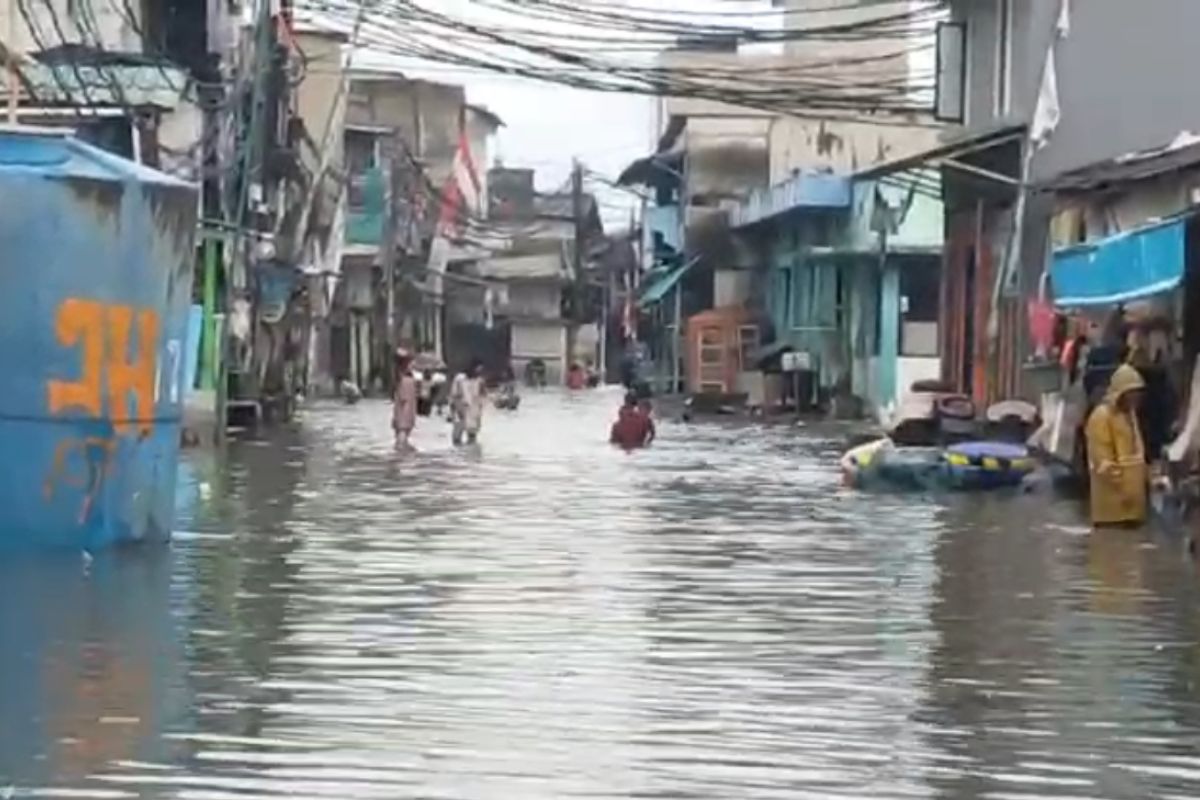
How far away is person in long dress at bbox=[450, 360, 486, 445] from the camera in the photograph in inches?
1412

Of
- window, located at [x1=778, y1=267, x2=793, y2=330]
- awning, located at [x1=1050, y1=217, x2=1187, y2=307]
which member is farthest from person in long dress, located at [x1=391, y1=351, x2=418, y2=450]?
window, located at [x1=778, y1=267, x2=793, y2=330]

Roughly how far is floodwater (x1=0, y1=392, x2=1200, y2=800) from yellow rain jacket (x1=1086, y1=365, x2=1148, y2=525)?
328mm

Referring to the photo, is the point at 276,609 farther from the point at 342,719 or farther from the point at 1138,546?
the point at 1138,546

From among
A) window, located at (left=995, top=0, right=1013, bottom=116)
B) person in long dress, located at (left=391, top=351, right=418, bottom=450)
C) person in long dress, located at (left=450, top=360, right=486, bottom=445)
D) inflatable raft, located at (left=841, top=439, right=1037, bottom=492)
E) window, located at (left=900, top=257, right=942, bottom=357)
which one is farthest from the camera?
window, located at (left=900, top=257, right=942, bottom=357)

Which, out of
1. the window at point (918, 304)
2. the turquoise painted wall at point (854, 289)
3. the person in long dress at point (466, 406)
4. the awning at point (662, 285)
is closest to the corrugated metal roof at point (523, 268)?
the awning at point (662, 285)

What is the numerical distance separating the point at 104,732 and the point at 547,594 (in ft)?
17.8

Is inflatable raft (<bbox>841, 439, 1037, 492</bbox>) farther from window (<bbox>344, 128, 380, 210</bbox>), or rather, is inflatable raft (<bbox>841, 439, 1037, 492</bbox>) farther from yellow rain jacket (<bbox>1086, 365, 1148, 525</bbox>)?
window (<bbox>344, 128, 380, 210</bbox>)

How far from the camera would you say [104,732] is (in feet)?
31.0

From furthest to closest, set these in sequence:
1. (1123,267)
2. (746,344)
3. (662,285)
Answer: (662,285) → (746,344) → (1123,267)

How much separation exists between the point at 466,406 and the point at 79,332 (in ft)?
66.6

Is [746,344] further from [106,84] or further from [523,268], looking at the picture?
[523,268]

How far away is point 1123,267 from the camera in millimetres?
22562

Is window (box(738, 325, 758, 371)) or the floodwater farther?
window (box(738, 325, 758, 371))

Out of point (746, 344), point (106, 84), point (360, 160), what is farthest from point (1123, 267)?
point (360, 160)
